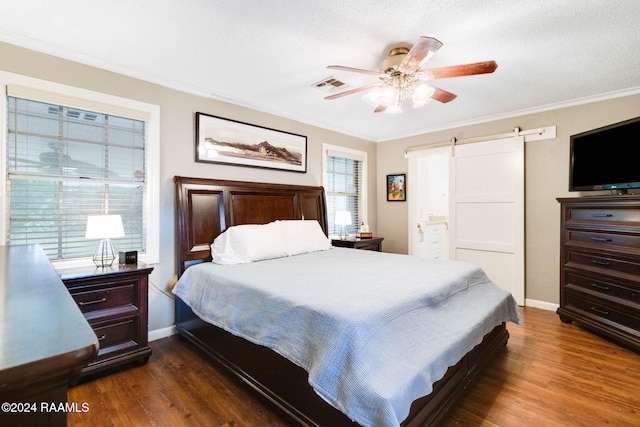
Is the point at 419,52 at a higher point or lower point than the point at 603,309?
higher

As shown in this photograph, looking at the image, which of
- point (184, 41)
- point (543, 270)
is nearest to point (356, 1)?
point (184, 41)

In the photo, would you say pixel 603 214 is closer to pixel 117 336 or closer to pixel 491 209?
pixel 491 209

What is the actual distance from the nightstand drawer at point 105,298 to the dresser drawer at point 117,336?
0.13 meters

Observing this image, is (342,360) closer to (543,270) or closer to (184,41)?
(184,41)

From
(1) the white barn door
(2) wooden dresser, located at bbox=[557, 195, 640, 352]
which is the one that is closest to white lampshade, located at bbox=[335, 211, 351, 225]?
(1) the white barn door

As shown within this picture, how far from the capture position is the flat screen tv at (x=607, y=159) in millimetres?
2770

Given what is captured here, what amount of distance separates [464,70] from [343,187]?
3031 mm

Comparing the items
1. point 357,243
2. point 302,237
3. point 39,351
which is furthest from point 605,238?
point 39,351

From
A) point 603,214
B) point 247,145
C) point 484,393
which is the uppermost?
point 247,145

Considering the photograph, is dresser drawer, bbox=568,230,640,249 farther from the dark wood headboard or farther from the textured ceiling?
the dark wood headboard

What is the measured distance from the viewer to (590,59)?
8.25 feet

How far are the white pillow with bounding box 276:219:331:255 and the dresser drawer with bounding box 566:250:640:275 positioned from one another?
101 inches

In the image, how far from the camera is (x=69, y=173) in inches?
98.5

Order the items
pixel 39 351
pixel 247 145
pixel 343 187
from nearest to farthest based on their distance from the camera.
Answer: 1. pixel 39 351
2. pixel 247 145
3. pixel 343 187
